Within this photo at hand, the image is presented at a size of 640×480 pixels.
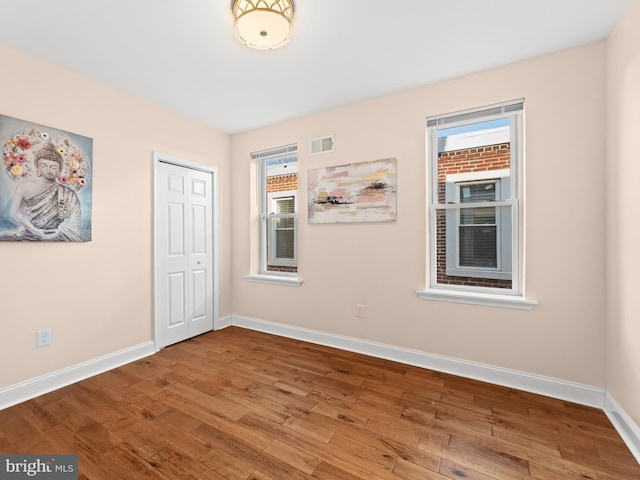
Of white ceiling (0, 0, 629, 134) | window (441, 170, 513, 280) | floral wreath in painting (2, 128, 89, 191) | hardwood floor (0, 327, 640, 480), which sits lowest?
hardwood floor (0, 327, 640, 480)

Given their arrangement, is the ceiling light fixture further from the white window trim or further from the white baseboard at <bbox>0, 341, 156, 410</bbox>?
the white baseboard at <bbox>0, 341, 156, 410</bbox>

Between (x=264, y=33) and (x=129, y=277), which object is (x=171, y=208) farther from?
(x=264, y=33)

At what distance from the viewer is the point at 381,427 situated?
1.92 metres

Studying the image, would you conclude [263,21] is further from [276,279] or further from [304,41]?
[276,279]

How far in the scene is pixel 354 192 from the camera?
316 cm

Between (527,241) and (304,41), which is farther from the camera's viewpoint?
(527,241)

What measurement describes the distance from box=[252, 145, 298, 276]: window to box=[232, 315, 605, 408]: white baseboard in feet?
2.70

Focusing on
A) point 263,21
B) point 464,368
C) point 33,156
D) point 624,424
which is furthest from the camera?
point 464,368

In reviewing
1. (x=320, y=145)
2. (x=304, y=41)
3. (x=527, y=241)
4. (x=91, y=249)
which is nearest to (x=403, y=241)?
(x=527, y=241)

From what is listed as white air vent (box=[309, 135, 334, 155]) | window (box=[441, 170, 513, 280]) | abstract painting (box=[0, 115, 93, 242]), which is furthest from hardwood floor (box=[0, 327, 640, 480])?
white air vent (box=[309, 135, 334, 155])

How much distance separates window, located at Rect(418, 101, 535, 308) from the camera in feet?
8.27

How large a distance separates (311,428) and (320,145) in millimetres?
2742

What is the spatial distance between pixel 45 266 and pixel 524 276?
3.92 meters

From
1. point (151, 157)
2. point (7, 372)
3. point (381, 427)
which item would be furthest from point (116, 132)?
point (381, 427)
